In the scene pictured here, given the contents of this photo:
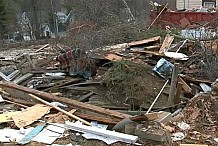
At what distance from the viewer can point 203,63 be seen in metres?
8.55

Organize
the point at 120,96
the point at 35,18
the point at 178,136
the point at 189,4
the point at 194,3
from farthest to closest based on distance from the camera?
the point at 35,18, the point at 189,4, the point at 194,3, the point at 120,96, the point at 178,136

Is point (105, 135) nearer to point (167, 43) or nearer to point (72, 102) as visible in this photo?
point (72, 102)

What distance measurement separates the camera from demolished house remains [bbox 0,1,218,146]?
5.62 metres

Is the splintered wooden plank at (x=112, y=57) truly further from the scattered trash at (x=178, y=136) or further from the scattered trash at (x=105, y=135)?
the scattered trash at (x=178, y=136)

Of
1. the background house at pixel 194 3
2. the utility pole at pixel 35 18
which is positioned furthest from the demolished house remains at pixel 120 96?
the utility pole at pixel 35 18

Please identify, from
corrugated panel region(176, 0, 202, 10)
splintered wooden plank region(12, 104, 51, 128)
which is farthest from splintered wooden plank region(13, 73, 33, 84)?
corrugated panel region(176, 0, 202, 10)

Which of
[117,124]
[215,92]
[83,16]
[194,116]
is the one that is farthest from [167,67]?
[83,16]

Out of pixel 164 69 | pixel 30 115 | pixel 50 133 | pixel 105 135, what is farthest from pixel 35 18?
pixel 105 135

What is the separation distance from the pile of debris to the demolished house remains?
0.01 metres

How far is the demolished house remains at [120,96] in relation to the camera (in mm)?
5617

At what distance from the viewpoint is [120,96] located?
25.9 feet

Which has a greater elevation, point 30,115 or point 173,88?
point 173,88

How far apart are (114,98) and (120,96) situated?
0.14m

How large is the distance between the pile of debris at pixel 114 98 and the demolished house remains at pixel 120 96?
0.01 m
